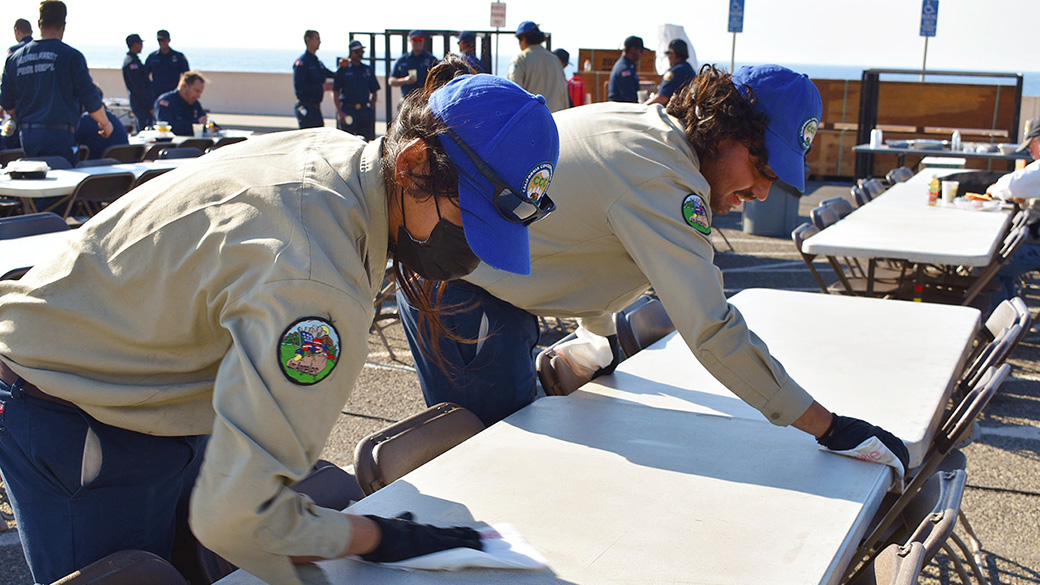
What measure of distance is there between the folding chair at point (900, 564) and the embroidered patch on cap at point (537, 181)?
0.88 m

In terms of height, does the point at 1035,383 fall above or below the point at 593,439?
below

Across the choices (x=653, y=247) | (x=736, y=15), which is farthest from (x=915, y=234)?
(x=736, y=15)

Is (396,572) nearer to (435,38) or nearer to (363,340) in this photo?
(363,340)

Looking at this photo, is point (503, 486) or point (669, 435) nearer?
point (503, 486)

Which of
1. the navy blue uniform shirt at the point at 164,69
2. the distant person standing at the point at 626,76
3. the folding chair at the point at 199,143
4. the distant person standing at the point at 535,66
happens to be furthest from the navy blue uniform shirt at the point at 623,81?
the navy blue uniform shirt at the point at 164,69

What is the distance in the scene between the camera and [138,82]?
12070 millimetres

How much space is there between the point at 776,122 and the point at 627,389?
79 centimetres

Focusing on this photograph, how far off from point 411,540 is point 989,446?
320 centimetres

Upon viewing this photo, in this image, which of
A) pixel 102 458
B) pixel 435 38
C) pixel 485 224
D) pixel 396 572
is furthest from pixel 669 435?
pixel 435 38

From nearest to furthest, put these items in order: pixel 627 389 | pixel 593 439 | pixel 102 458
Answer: pixel 102 458 < pixel 593 439 < pixel 627 389

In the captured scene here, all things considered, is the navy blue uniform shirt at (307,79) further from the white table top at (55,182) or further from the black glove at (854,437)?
the black glove at (854,437)

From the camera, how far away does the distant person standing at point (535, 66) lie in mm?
8430

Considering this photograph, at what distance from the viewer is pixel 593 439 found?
205 cm

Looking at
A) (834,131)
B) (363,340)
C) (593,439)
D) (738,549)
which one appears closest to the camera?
(363,340)
